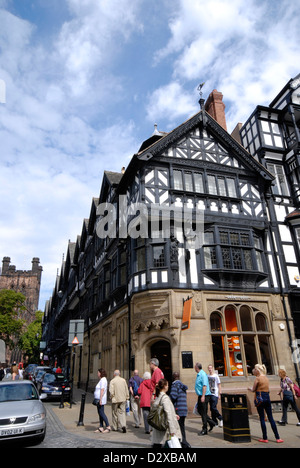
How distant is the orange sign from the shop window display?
1.83 metres

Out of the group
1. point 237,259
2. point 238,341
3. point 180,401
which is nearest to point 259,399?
point 180,401

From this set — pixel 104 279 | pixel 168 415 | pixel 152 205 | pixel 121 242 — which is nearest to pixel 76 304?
pixel 104 279

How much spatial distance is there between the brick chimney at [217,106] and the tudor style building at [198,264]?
443cm

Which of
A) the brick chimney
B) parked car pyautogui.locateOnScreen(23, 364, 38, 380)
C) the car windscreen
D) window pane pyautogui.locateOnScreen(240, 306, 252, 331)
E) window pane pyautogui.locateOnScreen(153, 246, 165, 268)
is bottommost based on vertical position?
the car windscreen

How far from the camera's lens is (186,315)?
1340 cm

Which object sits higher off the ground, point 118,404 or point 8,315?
point 8,315

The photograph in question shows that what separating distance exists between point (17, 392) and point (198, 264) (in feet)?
30.8

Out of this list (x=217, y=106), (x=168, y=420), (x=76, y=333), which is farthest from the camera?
(x=217, y=106)

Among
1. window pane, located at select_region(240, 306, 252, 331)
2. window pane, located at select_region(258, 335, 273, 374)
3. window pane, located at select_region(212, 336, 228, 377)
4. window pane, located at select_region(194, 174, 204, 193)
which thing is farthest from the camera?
window pane, located at select_region(194, 174, 204, 193)

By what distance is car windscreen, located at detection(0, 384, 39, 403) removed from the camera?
8645 mm

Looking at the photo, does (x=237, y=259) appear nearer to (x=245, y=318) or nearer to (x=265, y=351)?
(x=245, y=318)

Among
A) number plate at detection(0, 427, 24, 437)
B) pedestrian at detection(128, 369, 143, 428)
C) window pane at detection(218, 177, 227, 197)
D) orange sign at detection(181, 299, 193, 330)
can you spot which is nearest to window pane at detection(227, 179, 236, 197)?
window pane at detection(218, 177, 227, 197)

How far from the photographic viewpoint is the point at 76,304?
33500mm

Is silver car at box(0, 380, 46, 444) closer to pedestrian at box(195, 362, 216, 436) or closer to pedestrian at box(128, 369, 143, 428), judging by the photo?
pedestrian at box(128, 369, 143, 428)
